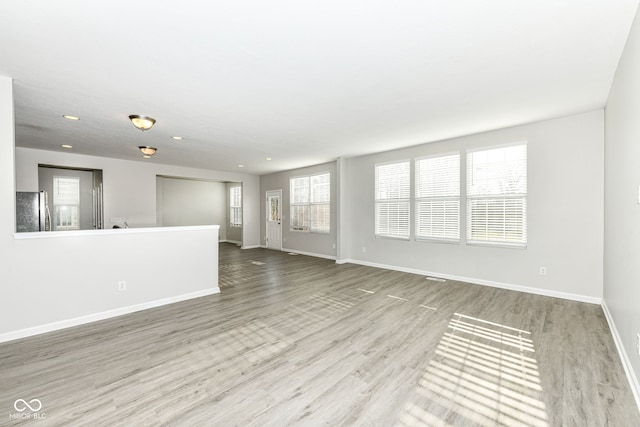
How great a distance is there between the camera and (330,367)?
2311 mm

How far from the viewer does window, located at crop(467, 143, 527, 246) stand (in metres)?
4.41

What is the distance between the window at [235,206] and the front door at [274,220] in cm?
175

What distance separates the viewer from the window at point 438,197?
5145 millimetres

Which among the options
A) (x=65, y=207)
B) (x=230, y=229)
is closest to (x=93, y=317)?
(x=65, y=207)

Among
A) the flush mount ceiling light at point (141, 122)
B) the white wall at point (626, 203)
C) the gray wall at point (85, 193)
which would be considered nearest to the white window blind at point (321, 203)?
the flush mount ceiling light at point (141, 122)

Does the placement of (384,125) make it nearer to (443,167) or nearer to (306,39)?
(443,167)

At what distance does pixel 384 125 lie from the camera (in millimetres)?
4289

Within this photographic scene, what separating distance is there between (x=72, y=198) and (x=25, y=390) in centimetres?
674

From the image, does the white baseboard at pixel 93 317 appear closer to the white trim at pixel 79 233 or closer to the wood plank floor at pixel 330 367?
the wood plank floor at pixel 330 367

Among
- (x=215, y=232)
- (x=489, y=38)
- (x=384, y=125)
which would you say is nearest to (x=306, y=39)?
(x=489, y=38)

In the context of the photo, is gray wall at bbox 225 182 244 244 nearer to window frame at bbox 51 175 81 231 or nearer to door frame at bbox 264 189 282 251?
door frame at bbox 264 189 282 251

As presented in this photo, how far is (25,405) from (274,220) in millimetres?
7721

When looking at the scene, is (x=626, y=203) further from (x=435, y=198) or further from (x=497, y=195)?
(x=435, y=198)

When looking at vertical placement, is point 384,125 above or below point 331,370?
above
